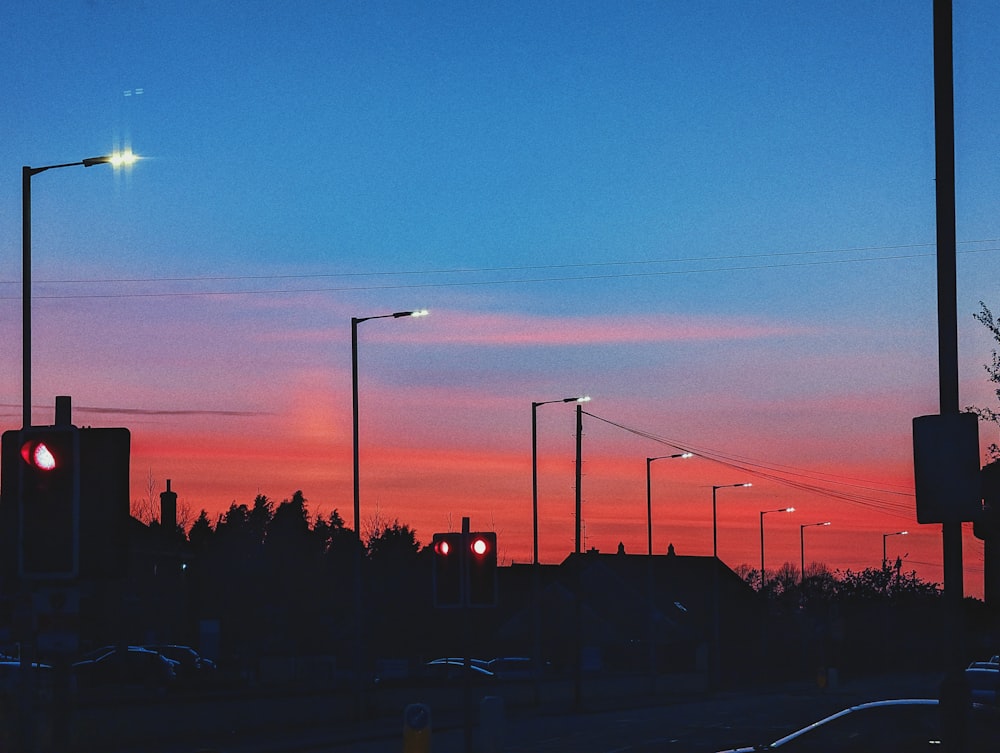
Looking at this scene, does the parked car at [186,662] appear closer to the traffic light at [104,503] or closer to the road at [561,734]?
the road at [561,734]

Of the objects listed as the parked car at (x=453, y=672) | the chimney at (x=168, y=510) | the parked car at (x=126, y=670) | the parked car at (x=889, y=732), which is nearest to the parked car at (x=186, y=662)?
the parked car at (x=126, y=670)

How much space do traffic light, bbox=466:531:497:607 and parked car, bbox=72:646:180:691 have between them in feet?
116

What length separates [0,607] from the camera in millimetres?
35031

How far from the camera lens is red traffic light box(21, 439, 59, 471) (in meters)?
9.15

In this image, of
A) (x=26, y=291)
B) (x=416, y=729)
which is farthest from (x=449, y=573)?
(x=26, y=291)

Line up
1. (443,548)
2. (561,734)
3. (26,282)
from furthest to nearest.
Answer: (561,734) → (26,282) → (443,548)

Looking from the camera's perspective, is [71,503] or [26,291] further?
[26,291]

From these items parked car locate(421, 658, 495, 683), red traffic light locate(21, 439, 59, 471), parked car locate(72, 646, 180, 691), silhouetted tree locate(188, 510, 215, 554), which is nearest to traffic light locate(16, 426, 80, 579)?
red traffic light locate(21, 439, 59, 471)

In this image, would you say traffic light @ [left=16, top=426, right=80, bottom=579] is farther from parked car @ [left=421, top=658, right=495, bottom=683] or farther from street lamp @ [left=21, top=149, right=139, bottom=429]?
parked car @ [left=421, top=658, right=495, bottom=683]

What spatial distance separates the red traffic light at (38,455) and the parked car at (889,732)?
8.62 metres

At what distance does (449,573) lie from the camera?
62.5 feet

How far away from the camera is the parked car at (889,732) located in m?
14.2

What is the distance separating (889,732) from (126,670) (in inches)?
1699

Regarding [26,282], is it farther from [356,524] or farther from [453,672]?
[453,672]
